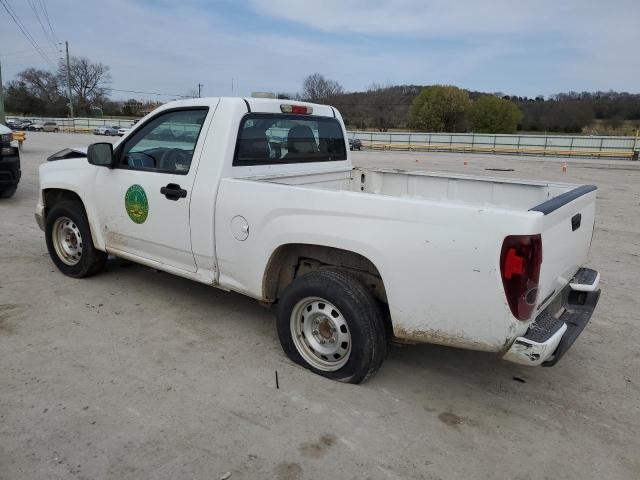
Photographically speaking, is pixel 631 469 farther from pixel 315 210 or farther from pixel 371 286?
pixel 315 210

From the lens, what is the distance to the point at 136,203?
4332mm

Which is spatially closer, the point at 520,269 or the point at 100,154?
the point at 520,269

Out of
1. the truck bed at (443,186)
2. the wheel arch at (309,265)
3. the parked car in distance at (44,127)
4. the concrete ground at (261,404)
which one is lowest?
the concrete ground at (261,404)

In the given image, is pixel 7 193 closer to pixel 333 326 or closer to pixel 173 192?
pixel 173 192

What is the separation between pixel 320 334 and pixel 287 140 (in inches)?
71.0

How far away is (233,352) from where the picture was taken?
3.81 m

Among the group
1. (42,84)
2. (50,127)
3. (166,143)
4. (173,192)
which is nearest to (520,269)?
(173,192)

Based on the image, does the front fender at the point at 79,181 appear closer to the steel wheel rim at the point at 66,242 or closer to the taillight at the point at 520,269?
the steel wheel rim at the point at 66,242

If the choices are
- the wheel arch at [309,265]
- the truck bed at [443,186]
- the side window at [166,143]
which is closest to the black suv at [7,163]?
the side window at [166,143]

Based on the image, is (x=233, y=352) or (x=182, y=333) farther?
(x=182, y=333)

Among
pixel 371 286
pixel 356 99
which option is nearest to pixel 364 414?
pixel 371 286

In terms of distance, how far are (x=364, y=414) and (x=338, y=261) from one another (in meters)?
1.01

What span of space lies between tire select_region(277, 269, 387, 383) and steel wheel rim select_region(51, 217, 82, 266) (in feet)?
9.16

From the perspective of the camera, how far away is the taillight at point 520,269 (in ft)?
8.50
